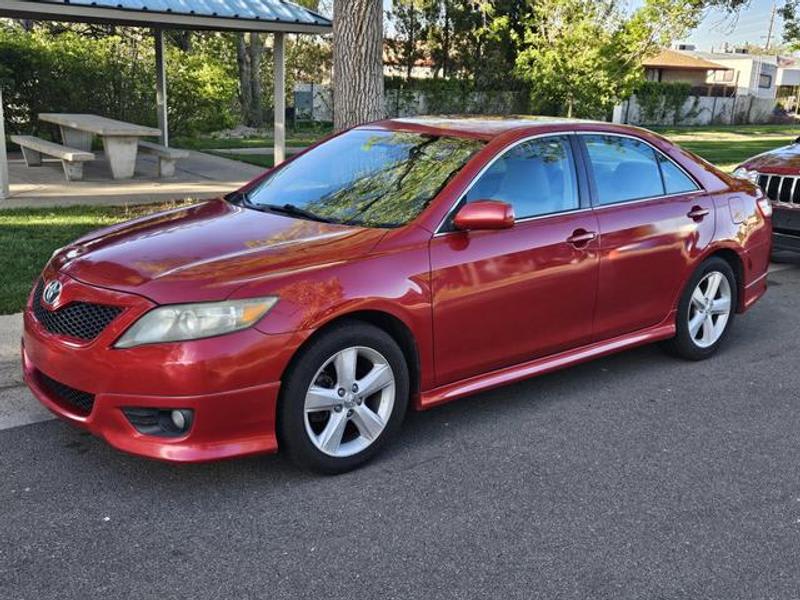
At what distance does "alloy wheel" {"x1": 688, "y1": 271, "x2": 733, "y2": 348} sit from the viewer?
5.40m

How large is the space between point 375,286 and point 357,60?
4.67 meters

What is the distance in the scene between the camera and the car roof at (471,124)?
180 inches

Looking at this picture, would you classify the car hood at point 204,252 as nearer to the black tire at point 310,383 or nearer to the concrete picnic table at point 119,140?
the black tire at point 310,383

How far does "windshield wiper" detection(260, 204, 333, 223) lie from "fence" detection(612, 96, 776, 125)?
29.2 meters

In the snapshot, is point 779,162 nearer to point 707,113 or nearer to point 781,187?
point 781,187

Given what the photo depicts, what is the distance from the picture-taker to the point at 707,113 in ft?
128

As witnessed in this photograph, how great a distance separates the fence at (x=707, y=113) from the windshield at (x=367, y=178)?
2868 centimetres

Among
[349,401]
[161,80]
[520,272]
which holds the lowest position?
[349,401]

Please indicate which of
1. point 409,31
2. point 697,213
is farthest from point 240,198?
point 409,31

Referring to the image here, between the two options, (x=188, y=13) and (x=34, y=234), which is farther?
(x=188, y=13)

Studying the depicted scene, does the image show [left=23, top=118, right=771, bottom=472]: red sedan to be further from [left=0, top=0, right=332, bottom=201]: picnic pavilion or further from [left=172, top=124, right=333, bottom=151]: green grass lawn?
[left=172, top=124, right=333, bottom=151]: green grass lawn

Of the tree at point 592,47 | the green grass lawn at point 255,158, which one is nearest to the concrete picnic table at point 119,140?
the green grass lawn at point 255,158

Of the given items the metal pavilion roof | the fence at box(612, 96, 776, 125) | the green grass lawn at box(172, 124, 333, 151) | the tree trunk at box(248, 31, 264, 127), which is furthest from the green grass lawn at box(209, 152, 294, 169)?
the fence at box(612, 96, 776, 125)

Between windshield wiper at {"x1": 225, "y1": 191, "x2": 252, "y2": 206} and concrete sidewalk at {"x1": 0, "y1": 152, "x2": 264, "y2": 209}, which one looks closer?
windshield wiper at {"x1": 225, "y1": 191, "x2": 252, "y2": 206}
